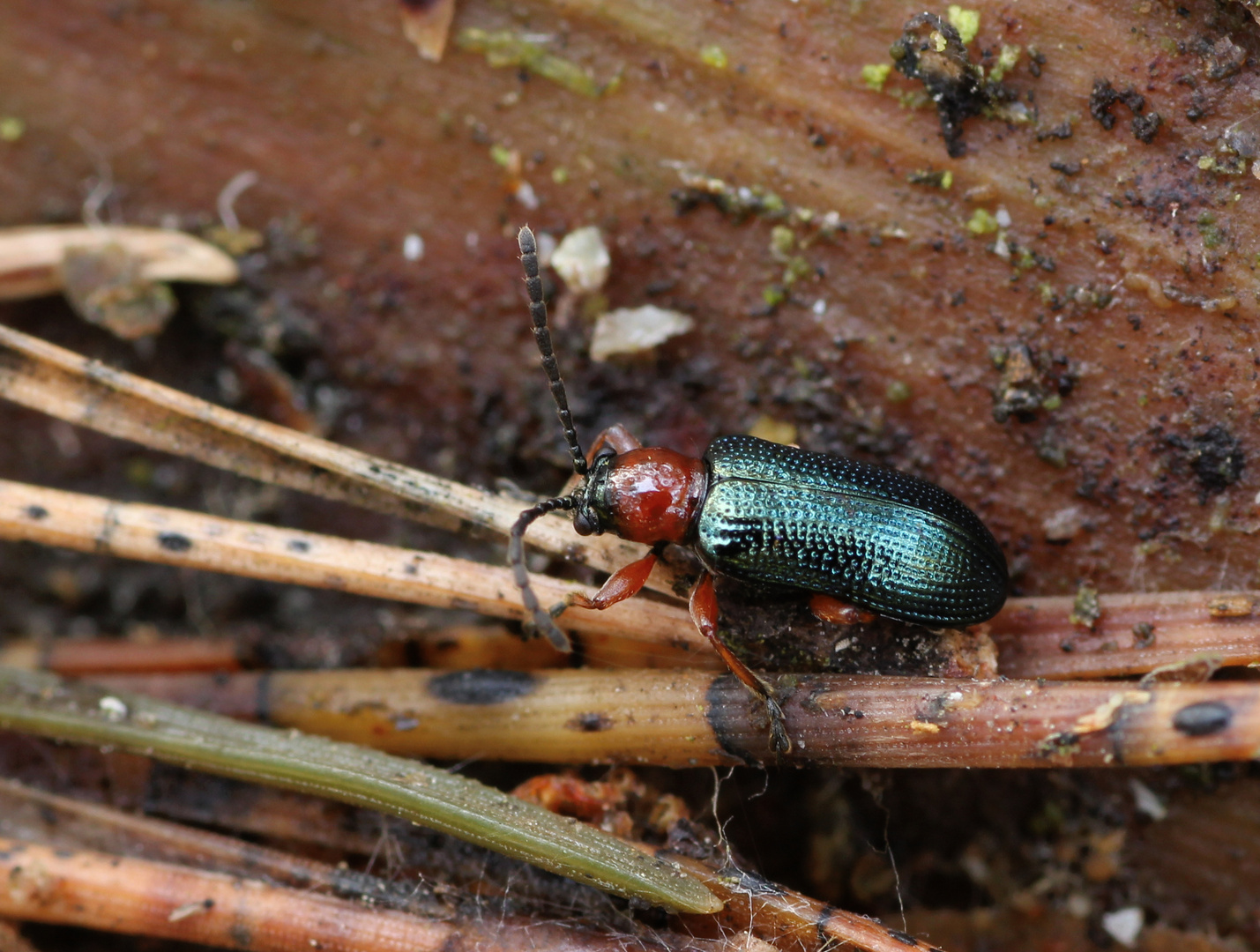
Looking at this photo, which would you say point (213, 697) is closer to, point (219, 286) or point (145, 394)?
point (145, 394)

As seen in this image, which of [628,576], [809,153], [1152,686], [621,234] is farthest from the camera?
[621,234]

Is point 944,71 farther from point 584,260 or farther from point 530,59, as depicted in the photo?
point 530,59

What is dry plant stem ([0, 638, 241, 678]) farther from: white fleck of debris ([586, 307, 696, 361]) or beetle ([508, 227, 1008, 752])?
white fleck of debris ([586, 307, 696, 361])

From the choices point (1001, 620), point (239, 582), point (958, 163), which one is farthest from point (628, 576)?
point (239, 582)

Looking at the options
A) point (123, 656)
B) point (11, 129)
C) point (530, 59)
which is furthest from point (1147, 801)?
point (11, 129)

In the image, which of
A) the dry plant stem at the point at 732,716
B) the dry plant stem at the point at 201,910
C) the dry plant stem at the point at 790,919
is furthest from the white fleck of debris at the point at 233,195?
the dry plant stem at the point at 790,919

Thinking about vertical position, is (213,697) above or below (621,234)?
below

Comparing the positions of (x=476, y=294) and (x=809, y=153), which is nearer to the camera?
(x=809, y=153)
